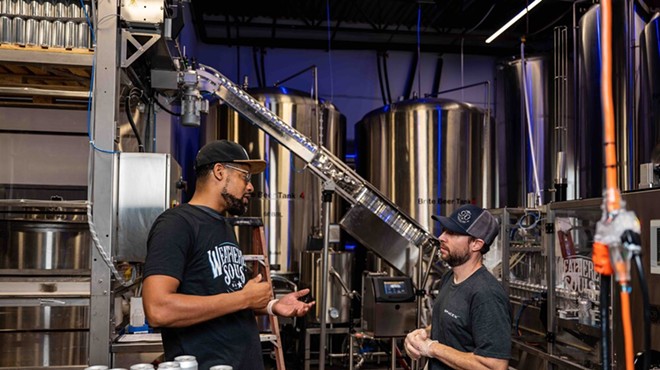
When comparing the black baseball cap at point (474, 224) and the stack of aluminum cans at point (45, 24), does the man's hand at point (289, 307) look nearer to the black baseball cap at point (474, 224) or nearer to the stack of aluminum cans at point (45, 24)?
the black baseball cap at point (474, 224)

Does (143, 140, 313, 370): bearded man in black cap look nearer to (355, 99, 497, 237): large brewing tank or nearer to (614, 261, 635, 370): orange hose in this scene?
(614, 261, 635, 370): orange hose

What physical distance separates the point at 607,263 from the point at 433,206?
20.8ft

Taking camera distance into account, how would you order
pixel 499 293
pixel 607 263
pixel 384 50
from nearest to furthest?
pixel 607 263
pixel 499 293
pixel 384 50

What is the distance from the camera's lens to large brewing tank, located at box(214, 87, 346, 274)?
6.91 meters

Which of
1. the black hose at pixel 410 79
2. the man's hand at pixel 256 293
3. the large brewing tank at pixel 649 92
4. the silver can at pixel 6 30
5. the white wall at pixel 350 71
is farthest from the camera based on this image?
the black hose at pixel 410 79

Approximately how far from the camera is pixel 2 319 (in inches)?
174

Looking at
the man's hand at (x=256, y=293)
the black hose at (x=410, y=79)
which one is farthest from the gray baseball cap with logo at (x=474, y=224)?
the black hose at (x=410, y=79)

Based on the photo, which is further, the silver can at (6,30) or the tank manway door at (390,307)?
the tank manway door at (390,307)

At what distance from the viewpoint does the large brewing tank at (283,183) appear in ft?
22.7

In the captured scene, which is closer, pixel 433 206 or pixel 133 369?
pixel 133 369

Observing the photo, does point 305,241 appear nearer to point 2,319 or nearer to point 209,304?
point 2,319

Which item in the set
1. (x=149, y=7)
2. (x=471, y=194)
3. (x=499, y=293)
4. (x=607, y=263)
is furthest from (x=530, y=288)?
(x=607, y=263)

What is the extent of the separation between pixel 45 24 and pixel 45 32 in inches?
1.5

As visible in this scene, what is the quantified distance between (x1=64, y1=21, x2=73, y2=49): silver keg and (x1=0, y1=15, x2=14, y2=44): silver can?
Answer: 0.22 metres
